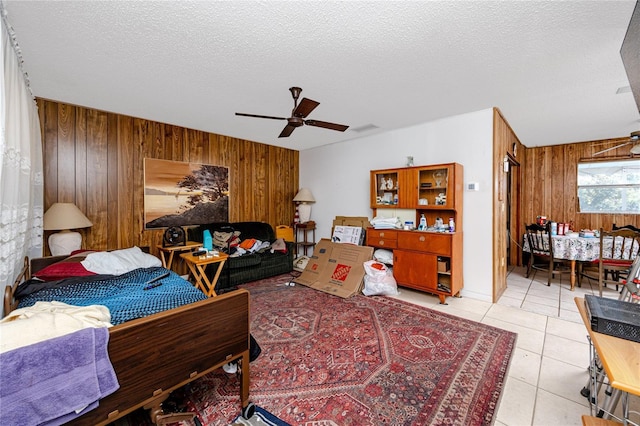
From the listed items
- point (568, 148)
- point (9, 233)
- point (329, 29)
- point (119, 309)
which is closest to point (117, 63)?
point (9, 233)

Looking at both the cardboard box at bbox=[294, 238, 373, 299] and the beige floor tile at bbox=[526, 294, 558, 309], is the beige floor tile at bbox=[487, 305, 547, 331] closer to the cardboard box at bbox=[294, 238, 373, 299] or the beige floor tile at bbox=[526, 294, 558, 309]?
the beige floor tile at bbox=[526, 294, 558, 309]

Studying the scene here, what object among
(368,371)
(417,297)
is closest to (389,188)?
(417,297)

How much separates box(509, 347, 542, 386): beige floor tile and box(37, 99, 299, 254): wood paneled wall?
4315mm

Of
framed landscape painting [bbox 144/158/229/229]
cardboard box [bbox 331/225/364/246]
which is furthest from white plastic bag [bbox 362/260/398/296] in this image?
framed landscape painting [bbox 144/158/229/229]

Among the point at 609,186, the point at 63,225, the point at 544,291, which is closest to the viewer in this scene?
the point at 63,225

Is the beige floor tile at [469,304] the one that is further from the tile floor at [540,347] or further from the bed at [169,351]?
the bed at [169,351]

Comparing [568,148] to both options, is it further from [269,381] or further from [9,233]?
[9,233]

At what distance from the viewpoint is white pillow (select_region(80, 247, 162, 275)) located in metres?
2.46

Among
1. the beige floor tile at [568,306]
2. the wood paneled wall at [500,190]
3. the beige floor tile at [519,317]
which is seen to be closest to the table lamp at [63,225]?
the beige floor tile at [519,317]

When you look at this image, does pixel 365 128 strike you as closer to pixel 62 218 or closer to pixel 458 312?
pixel 458 312

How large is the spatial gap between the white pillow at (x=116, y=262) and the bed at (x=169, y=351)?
0.66 m

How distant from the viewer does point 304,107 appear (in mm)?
2469

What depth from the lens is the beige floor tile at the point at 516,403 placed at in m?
1.59

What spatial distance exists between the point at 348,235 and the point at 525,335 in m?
2.68
